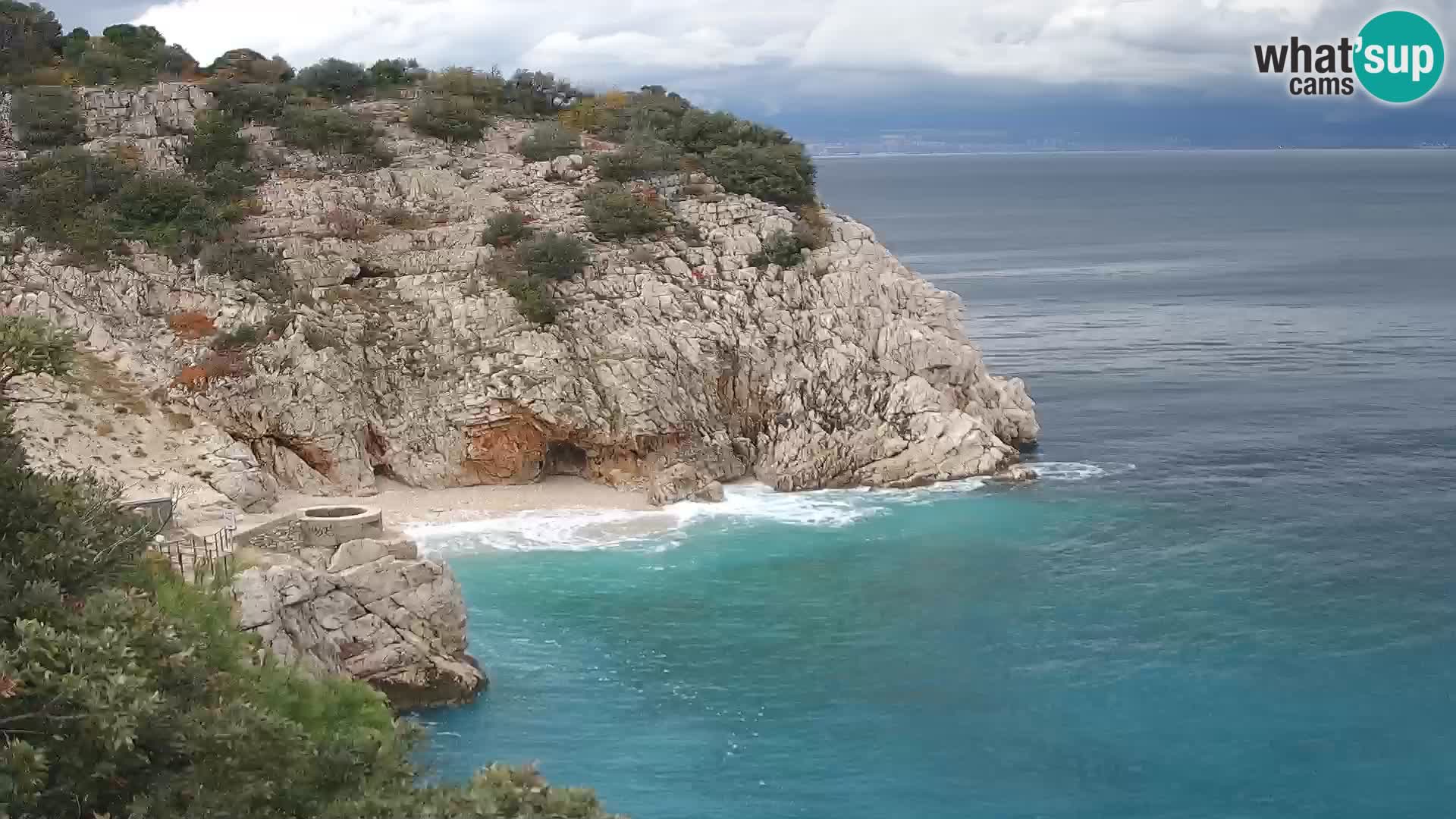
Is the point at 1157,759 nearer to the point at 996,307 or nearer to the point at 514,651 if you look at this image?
the point at 514,651

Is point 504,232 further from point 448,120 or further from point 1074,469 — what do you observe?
point 1074,469

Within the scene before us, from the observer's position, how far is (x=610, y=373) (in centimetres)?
4441

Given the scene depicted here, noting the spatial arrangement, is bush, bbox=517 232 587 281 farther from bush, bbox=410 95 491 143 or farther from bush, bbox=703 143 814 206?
bush, bbox=410 95 491 143

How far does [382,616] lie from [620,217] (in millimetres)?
22988

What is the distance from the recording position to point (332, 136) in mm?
51344

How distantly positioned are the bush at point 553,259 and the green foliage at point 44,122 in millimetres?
15921

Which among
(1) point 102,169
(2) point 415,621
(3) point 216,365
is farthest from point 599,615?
(1) point 102,169

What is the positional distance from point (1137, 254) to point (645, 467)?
82.2m

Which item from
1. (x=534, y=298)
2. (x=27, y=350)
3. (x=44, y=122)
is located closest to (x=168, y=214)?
(x=44, y=122)

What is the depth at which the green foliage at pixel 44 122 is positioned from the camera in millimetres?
48688

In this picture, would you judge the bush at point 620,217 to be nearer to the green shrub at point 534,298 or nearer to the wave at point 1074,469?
the green shrub at point 534,298

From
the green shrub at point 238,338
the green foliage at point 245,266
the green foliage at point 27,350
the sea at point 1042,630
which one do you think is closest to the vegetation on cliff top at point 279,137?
the green foliage at point 245,266

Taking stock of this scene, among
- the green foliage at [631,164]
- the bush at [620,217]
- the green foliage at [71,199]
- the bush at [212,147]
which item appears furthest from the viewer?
the green foliage at [631,164]

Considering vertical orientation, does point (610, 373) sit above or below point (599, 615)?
above
